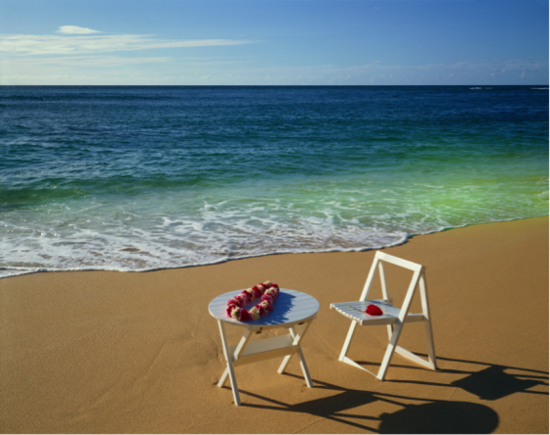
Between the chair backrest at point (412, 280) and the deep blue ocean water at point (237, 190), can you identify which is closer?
the chair backrest at point (412, 280)

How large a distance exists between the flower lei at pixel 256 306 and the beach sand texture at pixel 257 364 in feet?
2.37

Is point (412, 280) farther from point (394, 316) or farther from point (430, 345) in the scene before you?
point (430, 345)

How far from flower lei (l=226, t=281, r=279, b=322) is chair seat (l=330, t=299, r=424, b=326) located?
1.81 ft

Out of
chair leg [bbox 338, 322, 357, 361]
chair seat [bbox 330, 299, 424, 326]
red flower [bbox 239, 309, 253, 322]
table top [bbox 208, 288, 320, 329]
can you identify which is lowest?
chair leg [bbox 338, 322, 357, 361]

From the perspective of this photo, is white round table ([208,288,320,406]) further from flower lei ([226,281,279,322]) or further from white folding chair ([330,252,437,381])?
white folding chair ([330,252,437,381])

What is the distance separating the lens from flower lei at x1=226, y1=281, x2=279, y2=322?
10.2 ft

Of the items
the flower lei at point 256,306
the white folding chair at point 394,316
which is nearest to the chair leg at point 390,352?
the white folding chair at point 394,316

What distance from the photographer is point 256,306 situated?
10.4 feet

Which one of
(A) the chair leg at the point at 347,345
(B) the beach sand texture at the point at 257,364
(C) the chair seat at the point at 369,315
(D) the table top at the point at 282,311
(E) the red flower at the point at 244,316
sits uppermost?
(E) the red flower at the point at 244,316

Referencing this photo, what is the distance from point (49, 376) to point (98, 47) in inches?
216

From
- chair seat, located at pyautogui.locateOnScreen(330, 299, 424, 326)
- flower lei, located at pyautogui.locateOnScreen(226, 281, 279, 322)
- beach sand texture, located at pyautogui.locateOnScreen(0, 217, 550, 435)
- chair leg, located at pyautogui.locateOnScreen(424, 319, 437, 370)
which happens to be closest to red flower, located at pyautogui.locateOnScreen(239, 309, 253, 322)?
flower lei, located at pyautogui.locateOnScreen(226, 281, 279, 322)

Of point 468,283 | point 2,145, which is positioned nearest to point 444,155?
point 468,283

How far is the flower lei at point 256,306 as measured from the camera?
310 centimetres

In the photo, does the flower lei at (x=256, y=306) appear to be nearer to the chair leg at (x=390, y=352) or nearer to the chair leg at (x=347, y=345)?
the chair leg at (x=347, y=345)
